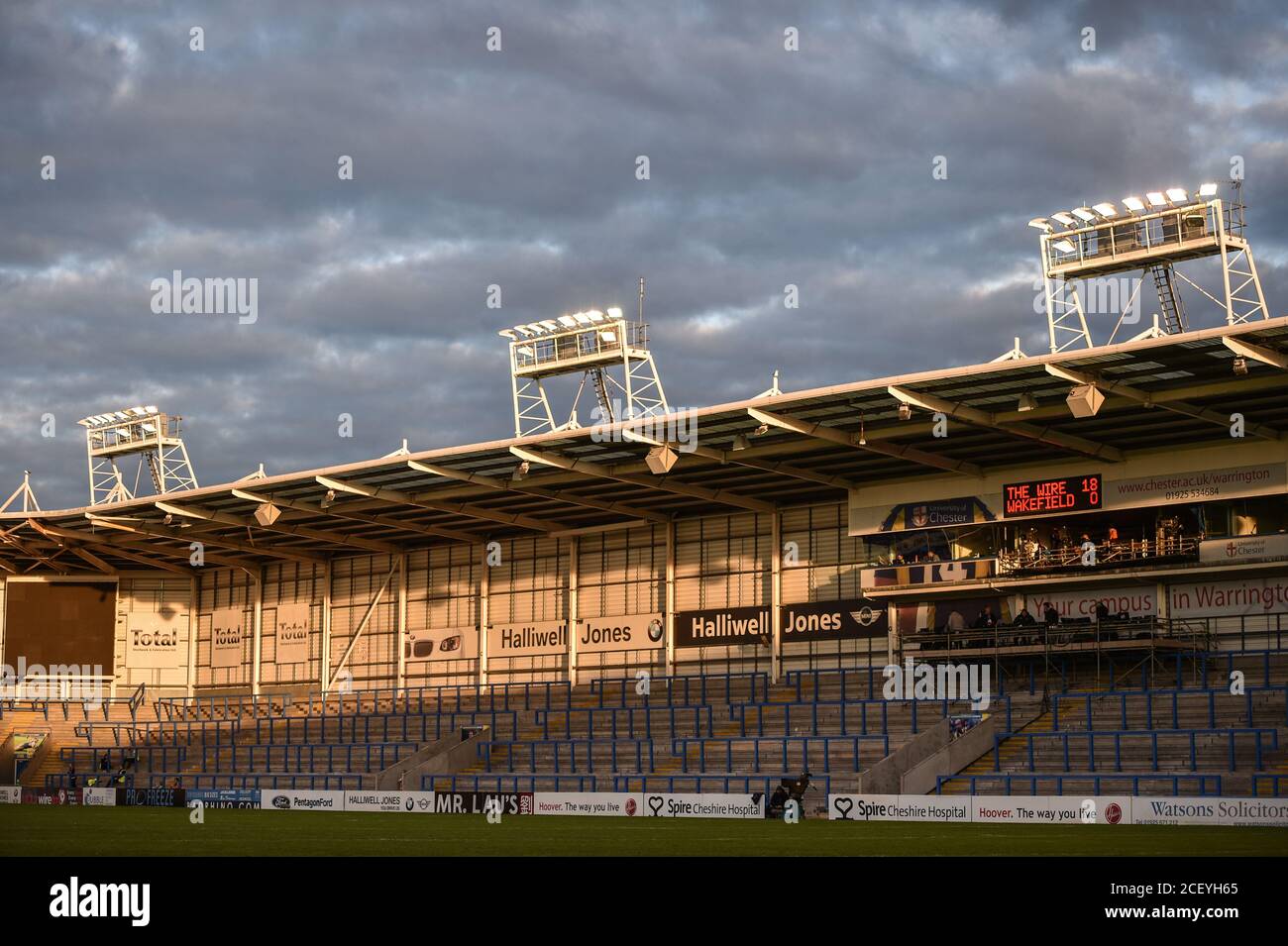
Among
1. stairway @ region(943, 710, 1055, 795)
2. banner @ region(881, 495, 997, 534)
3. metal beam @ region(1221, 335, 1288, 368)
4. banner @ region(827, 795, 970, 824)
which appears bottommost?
banner @ region(827, 795, 970, 824)

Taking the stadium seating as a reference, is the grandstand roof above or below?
above

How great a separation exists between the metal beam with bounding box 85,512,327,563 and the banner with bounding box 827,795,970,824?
37531 millimetres

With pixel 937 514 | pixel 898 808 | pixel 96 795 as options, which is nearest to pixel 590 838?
pixel 898 808

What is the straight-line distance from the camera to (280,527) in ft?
207

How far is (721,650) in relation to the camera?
5547 centimetres

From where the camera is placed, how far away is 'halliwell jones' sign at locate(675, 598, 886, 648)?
51500mm

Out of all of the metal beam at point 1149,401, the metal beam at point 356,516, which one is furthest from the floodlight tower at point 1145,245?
the metal beam at point 356,516

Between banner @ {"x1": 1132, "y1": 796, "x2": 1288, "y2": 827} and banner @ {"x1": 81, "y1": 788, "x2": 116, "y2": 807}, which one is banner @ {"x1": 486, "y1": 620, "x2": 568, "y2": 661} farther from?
banner @ {"x1": 1132, "y1": 796, "x2": 1288, "y2": 827}

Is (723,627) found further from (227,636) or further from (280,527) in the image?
(227,636)

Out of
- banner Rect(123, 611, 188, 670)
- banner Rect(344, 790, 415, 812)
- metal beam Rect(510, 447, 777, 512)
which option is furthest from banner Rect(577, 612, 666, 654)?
banner Rect(123, 611, 188, 670)

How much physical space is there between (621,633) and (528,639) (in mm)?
4844
